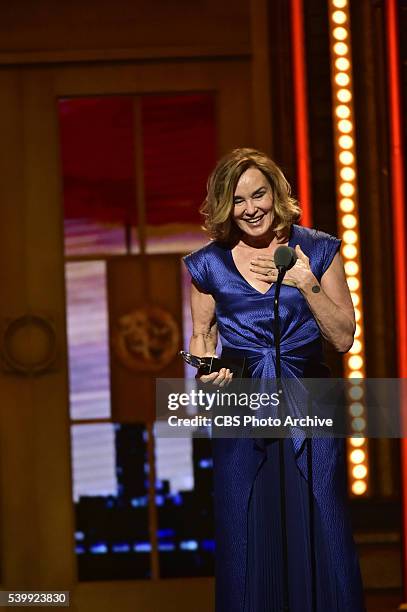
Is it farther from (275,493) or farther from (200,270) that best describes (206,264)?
(275,493)

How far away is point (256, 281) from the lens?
272 centimetres

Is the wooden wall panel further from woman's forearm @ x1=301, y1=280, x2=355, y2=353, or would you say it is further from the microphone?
the microphone

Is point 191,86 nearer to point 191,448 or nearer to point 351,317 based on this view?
point 191,448

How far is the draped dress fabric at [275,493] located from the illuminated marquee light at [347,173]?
45.6 inches

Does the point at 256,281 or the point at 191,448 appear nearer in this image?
the point at 256,281

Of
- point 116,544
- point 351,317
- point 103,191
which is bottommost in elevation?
point 116,544

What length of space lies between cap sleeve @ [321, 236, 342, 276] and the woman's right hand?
0.36m

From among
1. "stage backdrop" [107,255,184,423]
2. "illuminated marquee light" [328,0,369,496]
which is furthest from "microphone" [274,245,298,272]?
"stage backdrop" [107,255,184,423]

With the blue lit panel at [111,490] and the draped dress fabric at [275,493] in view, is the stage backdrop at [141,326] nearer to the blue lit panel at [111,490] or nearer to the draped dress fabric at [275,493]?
the blue lit panel at [111,490]

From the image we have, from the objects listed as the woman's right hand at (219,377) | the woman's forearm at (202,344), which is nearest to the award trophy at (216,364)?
the woman's right hand at (219,377)

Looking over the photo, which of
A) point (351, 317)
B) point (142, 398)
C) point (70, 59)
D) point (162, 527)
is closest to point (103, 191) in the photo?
point (70, 59)

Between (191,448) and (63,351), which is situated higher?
(63,351)

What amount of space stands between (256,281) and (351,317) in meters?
0.26

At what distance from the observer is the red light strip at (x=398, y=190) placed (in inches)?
147
